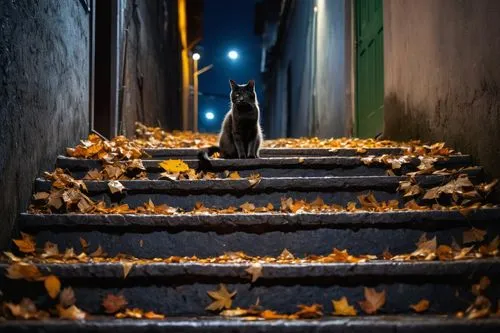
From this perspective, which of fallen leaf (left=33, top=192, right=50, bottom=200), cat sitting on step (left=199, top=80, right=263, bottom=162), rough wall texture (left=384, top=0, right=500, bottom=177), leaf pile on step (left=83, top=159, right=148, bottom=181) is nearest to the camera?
fallen leaf (left=33, top=192, right=50, bottom=200)

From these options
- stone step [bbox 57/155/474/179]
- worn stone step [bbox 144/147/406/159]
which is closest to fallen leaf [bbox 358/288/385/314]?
→ stone step [bbox 57/155/474/179]

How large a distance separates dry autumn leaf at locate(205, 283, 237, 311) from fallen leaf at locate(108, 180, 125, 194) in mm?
1289

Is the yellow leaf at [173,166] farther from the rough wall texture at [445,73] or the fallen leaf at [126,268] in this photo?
the rough wall texture at [445,73]

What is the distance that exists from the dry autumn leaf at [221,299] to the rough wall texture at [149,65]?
5050 millimetres

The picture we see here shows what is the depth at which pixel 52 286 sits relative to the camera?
113 inches

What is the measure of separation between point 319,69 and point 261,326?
963cm

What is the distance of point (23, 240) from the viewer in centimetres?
336

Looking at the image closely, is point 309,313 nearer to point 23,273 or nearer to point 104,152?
point 23,273

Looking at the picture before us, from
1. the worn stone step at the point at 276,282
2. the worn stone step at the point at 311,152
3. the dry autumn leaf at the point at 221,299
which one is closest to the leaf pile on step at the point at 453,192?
the worn stone step at the point at 276,282

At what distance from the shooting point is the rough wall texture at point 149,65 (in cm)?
833

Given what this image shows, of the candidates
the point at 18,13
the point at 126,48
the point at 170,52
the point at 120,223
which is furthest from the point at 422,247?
the point at 170,52

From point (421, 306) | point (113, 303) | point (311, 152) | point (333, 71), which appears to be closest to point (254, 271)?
point (113, 303)

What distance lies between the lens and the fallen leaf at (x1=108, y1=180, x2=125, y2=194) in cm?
391

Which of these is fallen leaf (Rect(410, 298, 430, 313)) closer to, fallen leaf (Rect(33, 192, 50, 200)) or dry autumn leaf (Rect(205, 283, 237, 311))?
dry autumn leaf (Rect(205, 283, 237, 311))
